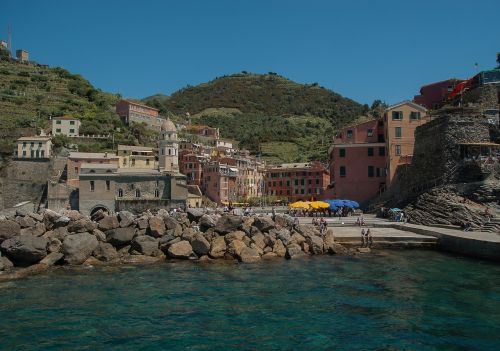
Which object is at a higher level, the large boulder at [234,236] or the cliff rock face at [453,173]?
the cliff rock face at [453,173]

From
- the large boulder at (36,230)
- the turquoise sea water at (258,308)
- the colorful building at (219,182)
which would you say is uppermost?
the colorful building at (219,182)

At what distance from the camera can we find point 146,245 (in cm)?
2509

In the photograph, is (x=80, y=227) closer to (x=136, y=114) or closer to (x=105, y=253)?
(x=105, y=253)

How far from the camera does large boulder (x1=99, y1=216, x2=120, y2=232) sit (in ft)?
87.4

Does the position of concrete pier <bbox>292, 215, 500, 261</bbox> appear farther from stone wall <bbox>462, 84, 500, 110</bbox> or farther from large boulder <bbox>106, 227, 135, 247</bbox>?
Answer: stone wall <bbox>462, 84, 500, 110</bbox>

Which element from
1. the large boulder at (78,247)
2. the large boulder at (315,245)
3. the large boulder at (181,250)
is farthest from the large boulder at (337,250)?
the large boulder at (78,247)

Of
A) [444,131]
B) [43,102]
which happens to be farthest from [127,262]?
[43,102]

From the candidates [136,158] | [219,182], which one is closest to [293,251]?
[136,158]

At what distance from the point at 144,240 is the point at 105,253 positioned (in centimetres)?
234

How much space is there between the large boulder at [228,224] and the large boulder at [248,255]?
8.08ft

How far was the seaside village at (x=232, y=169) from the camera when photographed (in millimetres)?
46472

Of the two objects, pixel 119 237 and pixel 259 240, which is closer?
pixel 119 237

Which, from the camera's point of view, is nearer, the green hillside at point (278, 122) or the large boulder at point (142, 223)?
the large boulder at point (142, 223)

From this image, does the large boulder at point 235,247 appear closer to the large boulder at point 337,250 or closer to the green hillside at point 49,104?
the large boulder at point 337,250
